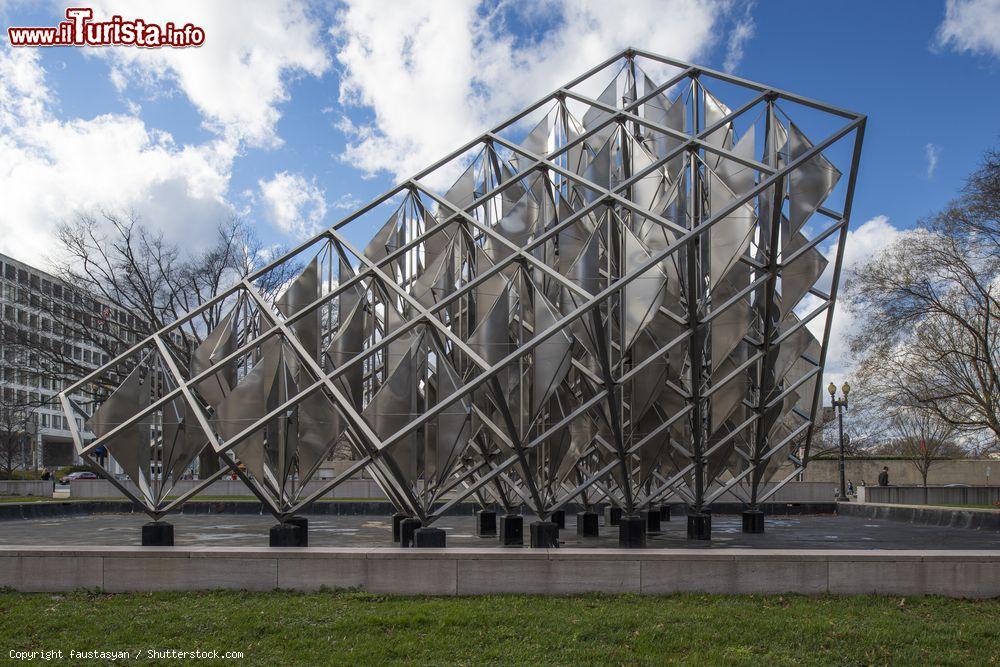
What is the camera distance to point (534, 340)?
13.7 metres

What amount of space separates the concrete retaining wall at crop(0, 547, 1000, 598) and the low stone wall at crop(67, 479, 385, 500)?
906 inches

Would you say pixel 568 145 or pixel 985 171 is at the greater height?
pixel 985 171

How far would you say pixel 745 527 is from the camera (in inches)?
861

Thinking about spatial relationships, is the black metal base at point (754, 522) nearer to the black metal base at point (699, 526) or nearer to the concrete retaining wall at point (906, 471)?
the black metal base at point (699, 526)

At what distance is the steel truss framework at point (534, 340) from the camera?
1511 cm

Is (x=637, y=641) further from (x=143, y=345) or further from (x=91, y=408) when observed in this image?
(x=91, y=408)

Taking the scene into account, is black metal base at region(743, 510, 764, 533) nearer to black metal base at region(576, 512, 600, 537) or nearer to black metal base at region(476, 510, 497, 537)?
black metal base at region(576, 512, 600, 537)

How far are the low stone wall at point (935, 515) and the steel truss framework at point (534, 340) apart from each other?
6874mm

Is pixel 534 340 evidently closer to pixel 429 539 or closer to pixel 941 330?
pixel 429 539

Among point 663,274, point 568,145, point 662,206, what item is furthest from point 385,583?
point 568,145

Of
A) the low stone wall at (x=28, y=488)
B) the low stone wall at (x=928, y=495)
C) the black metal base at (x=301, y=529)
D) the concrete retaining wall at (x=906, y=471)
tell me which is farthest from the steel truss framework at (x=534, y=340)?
the concrete retaining wall at (x=906, y=471)

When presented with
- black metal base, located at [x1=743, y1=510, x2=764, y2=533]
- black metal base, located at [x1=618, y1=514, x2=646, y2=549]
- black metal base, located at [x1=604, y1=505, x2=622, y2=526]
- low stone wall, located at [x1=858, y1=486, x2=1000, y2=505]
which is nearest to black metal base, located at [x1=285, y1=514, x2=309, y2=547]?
black metal base, located at [x1=618, y1=514, x2=646, y2=549]

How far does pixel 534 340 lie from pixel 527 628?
14.9 ft

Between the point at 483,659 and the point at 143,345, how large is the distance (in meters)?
11.0
